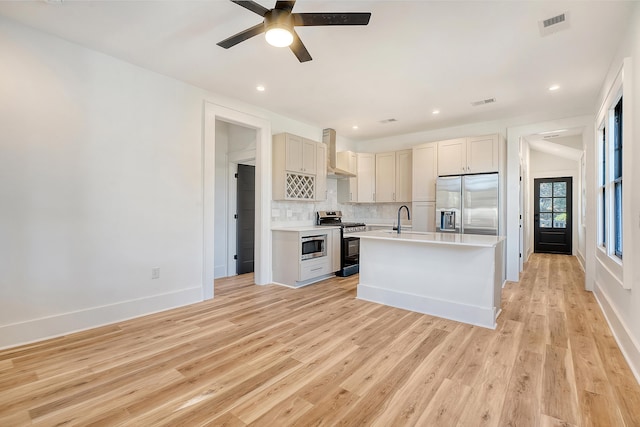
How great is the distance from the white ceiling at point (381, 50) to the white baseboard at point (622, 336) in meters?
2.51

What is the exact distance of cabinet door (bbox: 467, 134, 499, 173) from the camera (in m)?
4.73

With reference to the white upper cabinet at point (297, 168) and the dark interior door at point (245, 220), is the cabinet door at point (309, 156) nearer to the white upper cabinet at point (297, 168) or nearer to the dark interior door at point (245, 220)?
the white upper cabinet at point (297, 168)

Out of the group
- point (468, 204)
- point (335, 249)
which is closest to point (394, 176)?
point (468, 204)

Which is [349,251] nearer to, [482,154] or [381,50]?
[482,154]

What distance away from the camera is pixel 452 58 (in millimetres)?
2961

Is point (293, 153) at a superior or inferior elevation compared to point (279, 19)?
inferior

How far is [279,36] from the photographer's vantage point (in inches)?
81.7

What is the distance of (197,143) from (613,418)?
170 inches

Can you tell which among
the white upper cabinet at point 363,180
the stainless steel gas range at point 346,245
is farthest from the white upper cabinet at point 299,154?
the white upper cabinet at point 363,180

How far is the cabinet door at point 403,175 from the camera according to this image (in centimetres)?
582

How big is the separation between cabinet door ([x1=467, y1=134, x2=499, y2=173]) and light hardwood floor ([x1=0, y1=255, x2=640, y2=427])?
2373mm

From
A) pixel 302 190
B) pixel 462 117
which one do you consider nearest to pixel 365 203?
pixel 302 190

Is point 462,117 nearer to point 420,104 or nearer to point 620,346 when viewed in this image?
point 420,104

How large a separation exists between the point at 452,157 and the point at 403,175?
1027 millimetres
